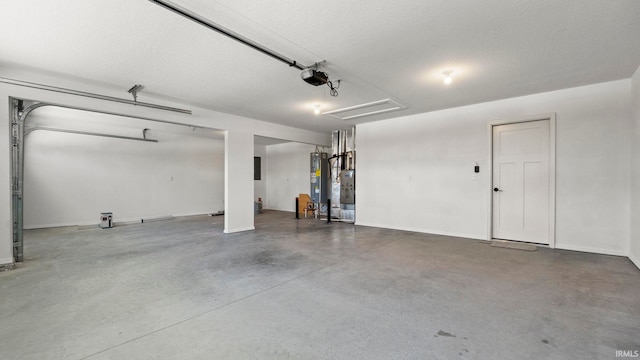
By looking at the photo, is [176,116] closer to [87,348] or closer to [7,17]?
[7,17]

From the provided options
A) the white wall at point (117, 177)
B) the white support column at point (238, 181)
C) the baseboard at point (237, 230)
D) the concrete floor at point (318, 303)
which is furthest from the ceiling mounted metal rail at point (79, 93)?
the white wall at point (117, 177)

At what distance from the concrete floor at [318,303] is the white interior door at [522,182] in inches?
26.3

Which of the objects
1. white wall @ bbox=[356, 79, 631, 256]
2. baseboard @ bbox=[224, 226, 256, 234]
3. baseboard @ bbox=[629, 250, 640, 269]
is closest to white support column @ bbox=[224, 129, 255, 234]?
baseboard @ bbox=[224, 226, 256, 234]

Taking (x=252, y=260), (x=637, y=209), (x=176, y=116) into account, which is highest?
(x=176, y=116)

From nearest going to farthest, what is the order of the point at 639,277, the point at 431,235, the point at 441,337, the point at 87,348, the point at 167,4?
the point at 87,348 → the point at 441,337 → the point at 167,4 → the point at 639,277 → the point at 431,235

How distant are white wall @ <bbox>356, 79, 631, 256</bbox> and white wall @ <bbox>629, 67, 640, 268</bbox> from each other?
18cm

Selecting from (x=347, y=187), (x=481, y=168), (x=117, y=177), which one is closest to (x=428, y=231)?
(x=481, y=168)

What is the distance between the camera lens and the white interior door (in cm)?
464

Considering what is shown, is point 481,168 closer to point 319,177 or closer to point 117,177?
point 319,177

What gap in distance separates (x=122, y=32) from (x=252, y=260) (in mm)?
3051

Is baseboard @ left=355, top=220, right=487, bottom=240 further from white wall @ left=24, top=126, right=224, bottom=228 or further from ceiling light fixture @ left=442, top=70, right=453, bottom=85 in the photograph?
white wall @ left=24, top=126, right=224, bottom=228

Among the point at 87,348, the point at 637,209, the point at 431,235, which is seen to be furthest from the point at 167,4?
the point at 637,209

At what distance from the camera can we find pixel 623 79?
4000 millimetres

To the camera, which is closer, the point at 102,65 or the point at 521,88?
the point at 102,65
